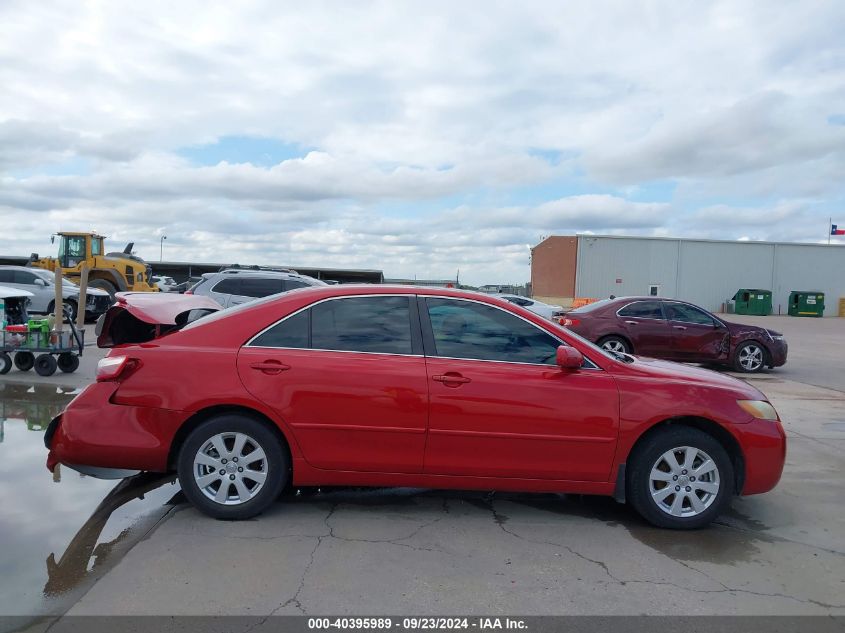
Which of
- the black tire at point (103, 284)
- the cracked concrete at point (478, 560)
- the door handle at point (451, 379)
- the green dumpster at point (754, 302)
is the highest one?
the green dumpster at point (754, 302)

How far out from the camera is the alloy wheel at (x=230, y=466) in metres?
4.40

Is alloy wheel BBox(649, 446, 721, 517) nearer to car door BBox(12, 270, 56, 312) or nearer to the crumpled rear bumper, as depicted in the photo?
the crumpled rear bumper

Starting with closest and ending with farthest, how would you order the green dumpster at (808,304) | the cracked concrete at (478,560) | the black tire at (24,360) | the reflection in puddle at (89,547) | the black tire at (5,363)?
the cracked concrete at (478,560), the reflection in puddle at (89,547), the black tire at (5,363), the black tire at (24,360), the green dumpster at (808,304)

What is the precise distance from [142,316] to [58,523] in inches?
60.2

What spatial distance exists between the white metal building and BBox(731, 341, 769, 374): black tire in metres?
35.2

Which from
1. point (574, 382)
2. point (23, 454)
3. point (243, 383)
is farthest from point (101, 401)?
point (574, 382)

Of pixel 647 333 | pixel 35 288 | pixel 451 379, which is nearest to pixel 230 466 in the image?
pixel 451 379

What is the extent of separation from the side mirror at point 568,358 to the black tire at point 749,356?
1015cm

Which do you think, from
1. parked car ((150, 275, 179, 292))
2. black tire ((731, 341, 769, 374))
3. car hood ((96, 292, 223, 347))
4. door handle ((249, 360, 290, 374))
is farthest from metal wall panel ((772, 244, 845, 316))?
door handle ((249, 360, 290, 374))

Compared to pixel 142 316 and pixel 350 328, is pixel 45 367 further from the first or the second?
pixel 350 328

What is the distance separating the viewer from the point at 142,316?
5039 millimetres

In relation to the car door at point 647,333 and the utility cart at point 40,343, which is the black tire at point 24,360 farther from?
the car door at point 647,333

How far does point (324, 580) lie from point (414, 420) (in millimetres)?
1157

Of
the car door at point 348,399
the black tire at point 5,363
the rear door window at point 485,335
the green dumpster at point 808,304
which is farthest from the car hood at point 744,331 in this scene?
the green dumpster at point 808,304
